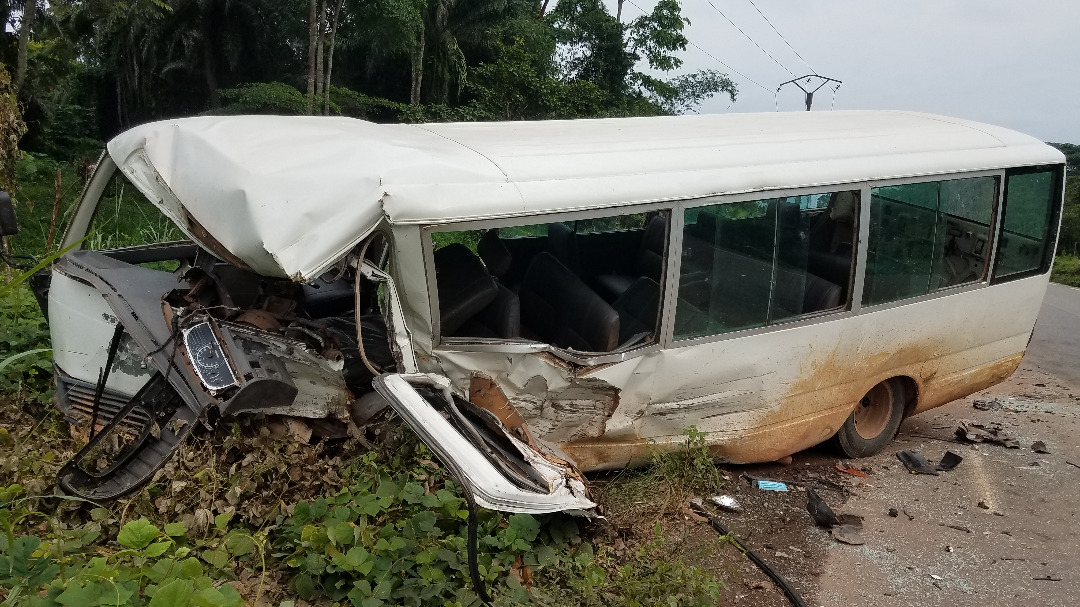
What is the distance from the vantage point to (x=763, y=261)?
14.8ft

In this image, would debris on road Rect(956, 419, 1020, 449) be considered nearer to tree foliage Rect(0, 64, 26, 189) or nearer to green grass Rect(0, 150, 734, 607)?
green grass Rect(0, 150, 734, 607)

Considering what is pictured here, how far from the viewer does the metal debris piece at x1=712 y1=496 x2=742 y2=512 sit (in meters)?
4.67

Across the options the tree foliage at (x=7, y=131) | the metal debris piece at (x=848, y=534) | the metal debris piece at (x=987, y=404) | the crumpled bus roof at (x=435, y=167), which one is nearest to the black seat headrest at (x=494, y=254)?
the crumpled bus roof at (x=435, y=167)

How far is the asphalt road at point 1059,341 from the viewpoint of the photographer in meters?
8.55

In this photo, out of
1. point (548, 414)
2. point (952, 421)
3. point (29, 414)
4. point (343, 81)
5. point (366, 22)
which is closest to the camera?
point (548, 414)

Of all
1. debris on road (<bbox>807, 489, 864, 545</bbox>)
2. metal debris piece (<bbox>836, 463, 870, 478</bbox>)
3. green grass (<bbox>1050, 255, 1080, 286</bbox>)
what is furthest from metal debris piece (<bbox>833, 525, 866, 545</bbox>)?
green grass (<bbox>1050, 255, 1080, 286</bbox>)

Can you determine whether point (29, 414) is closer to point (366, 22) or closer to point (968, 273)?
point (968, 273)

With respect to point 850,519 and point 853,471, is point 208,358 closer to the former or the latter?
point 850,519

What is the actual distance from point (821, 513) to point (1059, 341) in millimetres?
7187

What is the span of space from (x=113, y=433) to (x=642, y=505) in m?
2.60

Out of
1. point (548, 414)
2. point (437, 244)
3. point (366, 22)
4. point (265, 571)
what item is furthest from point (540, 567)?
point (366, 22)

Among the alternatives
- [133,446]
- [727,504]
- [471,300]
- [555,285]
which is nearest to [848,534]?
[727,504]

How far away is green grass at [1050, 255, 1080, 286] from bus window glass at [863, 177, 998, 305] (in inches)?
667

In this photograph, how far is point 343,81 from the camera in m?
25.0
